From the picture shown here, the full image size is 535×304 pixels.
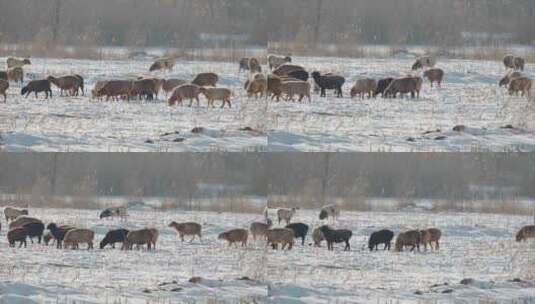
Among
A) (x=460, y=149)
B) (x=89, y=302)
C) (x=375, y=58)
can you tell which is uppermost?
(x=375, y=58)

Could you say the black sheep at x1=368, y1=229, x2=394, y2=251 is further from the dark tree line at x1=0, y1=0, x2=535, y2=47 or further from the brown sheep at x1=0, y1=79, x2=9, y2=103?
the brown sheep at x1=0, y1=79, x2=9, y2=103

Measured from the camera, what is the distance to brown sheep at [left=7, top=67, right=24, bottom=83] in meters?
6.28

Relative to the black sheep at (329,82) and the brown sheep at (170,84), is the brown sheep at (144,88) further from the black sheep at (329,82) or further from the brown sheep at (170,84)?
the black sheep at (329,82)

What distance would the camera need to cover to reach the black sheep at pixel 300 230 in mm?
6328

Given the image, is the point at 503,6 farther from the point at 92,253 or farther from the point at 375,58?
the point at 92,253

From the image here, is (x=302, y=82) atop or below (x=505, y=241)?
atop

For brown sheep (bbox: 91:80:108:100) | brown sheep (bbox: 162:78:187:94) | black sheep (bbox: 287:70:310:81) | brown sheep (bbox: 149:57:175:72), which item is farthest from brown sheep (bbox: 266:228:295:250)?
brown sheep (bbox: 91:80:108:100)

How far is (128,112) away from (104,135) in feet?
0.55

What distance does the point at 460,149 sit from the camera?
625cm

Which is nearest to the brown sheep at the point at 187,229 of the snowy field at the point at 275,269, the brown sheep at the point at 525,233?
the snowy field at the point at 275,269

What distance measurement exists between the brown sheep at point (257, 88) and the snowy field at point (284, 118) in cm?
4

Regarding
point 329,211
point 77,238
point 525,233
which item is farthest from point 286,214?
point 525,233

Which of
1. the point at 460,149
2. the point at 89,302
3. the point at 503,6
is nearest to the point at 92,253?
the point at 89,302

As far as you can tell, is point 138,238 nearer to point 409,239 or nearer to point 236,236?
point 236,236
